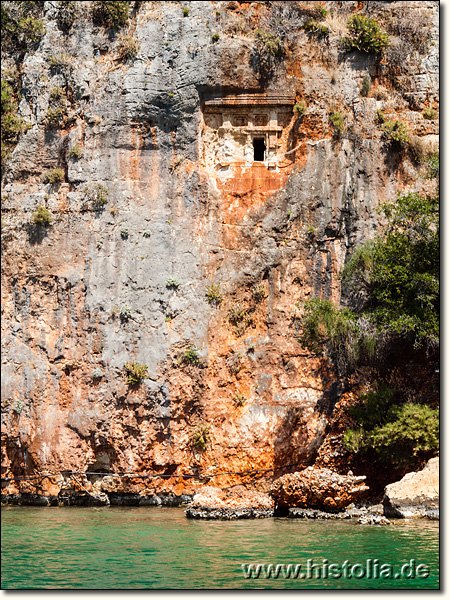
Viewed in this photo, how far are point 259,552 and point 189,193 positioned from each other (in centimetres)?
1127

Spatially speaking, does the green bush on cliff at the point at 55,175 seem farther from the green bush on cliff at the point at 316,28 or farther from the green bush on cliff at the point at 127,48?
the green bush on cliff at the point at 316,28

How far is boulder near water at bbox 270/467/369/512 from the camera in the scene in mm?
19281

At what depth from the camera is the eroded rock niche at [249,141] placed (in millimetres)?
23906

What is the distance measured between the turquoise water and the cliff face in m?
3.22

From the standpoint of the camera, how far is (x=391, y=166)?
77.6 feet

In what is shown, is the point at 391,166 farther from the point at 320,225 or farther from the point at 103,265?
the point at 103,265

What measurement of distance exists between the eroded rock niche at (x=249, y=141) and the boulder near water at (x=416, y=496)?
30.1ft

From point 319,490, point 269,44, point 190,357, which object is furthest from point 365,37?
point 319,490

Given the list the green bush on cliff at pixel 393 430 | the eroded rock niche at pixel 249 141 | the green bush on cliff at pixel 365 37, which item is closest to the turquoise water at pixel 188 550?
the green bush on cliff at pixel 393 430

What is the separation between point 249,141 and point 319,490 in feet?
33.9

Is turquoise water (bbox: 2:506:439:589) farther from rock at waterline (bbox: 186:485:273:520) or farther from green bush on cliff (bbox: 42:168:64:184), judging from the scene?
green bush on cliff (bbox: 42:168:64:184)

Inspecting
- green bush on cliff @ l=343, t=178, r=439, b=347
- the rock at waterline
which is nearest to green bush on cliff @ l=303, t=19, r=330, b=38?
green bush on cliff @ l=343, t=178, r=439, b=347

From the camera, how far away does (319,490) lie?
19281mm

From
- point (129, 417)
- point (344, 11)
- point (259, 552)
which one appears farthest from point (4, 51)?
point (259, 552)
